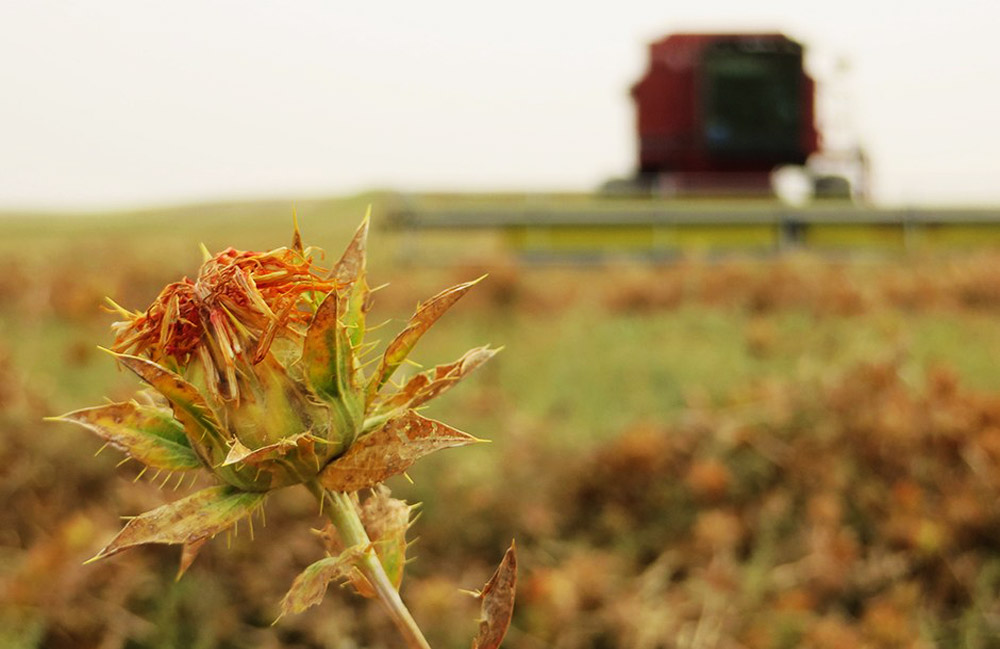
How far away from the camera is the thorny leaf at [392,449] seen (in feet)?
1.34

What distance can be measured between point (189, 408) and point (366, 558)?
129 mm

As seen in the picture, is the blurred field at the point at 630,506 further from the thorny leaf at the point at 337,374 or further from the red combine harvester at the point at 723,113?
the red combine harvester at the point at 723,113

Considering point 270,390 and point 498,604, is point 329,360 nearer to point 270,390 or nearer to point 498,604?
point 270,390

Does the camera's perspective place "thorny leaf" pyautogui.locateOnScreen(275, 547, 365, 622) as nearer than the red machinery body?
Yes

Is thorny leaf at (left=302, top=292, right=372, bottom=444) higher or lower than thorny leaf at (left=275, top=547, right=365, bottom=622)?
higher

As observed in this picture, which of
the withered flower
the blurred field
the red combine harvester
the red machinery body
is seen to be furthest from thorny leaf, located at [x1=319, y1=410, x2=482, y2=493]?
the red machinery body

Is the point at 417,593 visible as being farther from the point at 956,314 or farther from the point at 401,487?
the point at 956,314

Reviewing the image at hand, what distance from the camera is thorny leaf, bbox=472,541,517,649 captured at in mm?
427

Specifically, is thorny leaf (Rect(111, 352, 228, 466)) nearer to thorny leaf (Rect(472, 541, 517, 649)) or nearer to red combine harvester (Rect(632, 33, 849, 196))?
thorny leaf (Rect(472, 541, 517, 649))

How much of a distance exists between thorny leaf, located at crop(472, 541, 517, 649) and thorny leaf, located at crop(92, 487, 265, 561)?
11 cm

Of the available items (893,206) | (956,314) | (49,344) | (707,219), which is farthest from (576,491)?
(893,206)

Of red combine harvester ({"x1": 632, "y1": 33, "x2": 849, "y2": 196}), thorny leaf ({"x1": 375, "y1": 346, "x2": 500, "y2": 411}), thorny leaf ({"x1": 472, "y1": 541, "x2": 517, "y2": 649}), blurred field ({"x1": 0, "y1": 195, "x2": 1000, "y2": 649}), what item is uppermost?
red combine harvester ({"x1": 632, "y1": 33, "x2": 849, "y2": 196})

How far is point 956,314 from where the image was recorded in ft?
19.0

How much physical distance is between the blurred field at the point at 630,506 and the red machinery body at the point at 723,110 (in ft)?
24.4
